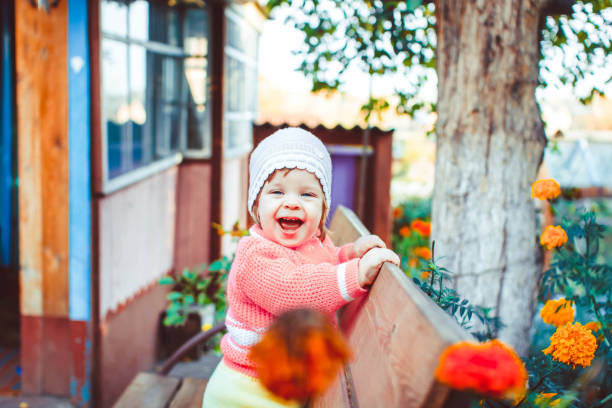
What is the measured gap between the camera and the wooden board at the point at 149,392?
2.12 metres

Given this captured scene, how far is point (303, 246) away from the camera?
5.32 ft

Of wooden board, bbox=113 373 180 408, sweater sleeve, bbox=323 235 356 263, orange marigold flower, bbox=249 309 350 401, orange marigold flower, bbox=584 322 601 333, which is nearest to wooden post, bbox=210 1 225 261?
wooden board, bbox=113 373 180 408

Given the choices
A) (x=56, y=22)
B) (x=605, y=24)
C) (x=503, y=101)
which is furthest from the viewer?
(x=56, y=22)

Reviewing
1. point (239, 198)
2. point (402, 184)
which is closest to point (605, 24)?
point (239, 198)

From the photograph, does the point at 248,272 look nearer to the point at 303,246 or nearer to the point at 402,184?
the point at 303,246

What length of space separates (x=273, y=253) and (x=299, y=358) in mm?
725

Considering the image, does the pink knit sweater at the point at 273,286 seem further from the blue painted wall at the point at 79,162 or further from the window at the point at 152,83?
the window at the point at 152,83

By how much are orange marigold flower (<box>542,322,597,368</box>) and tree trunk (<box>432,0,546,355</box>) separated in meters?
0.66

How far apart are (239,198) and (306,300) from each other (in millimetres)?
5097

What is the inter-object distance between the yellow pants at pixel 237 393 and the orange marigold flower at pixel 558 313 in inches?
33.0

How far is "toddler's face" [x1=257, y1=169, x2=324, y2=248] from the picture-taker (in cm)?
150

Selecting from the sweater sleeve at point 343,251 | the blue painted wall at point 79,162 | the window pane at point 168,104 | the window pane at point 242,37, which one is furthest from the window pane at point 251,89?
the sweater sleeve at point 343,251

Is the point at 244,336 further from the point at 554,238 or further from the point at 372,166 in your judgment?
the point at 372,166

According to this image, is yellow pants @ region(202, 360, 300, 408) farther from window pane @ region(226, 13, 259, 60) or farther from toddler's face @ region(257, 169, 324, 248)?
window pane @ region(226, 13, 259, 60)
